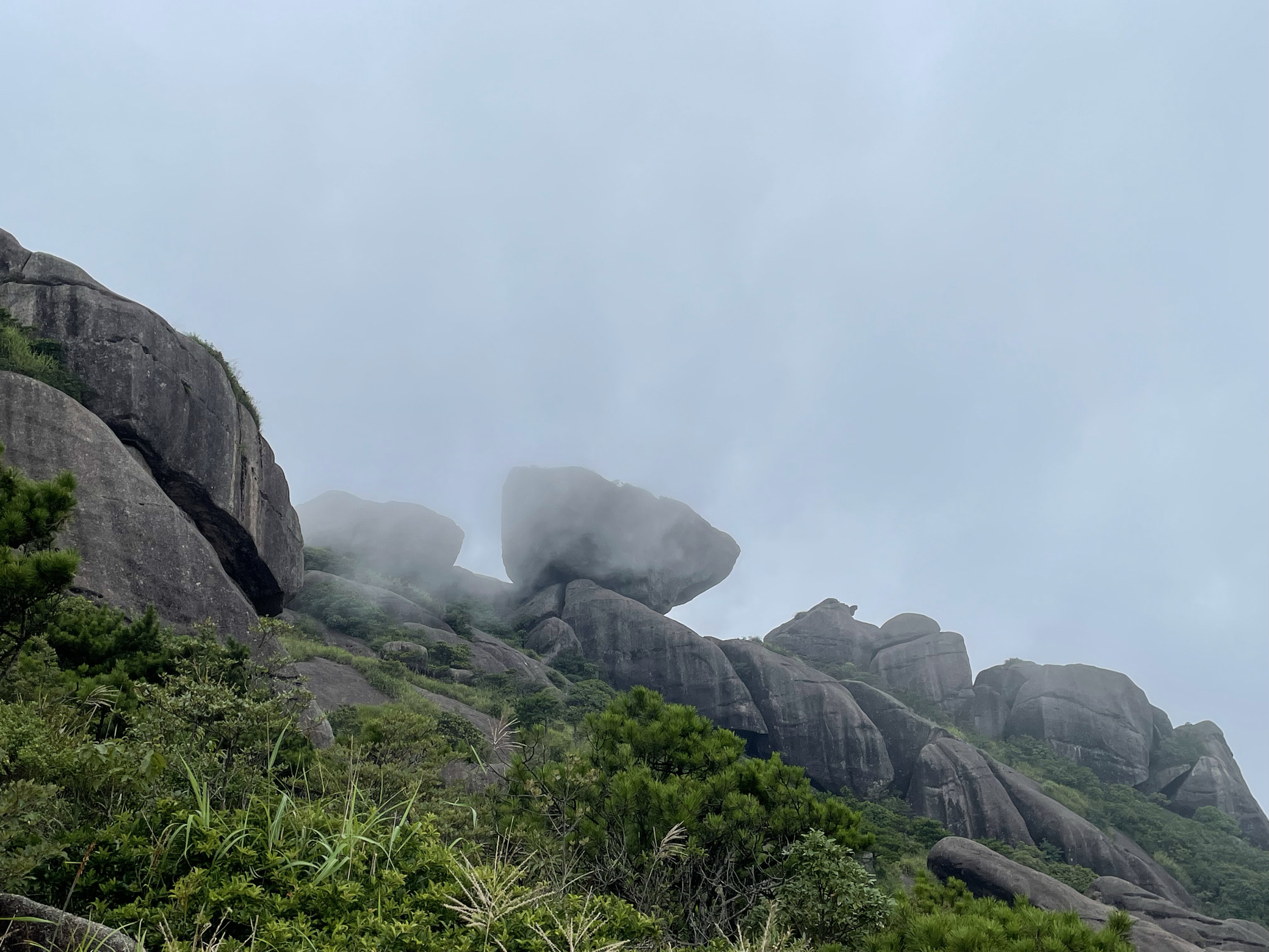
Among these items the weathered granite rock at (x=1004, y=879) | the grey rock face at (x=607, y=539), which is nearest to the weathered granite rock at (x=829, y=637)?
the grey rock face at (x=607, y=539)

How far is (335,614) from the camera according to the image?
33.4 metres

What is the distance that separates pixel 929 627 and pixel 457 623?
39311 millimetres

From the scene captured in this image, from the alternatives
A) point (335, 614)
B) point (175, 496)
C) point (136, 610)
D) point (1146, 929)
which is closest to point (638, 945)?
point (136, 610)

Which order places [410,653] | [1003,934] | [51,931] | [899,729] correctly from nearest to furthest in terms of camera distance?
[51,931] → [1003,934] → [410,653] → [899,729]

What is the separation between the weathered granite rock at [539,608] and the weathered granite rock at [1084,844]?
3125cm

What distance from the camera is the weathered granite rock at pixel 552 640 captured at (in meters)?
47.1

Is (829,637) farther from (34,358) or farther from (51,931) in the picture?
(51,931)

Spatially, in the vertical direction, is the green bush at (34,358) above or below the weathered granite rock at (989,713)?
below

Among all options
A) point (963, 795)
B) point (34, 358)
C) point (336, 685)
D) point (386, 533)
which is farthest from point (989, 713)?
point (34, 358)

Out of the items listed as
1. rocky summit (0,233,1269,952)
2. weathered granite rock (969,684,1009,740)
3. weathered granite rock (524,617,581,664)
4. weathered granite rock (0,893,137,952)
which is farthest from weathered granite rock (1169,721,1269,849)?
weathered granite rock (0,893,137,952)

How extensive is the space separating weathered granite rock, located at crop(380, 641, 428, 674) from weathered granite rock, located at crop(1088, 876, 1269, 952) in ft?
88.5

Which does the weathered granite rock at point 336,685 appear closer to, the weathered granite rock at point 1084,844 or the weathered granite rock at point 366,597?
the weathered granite rock at point 366,597

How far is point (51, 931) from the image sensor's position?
2.93 m

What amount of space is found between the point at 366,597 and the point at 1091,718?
4677 centimetres
